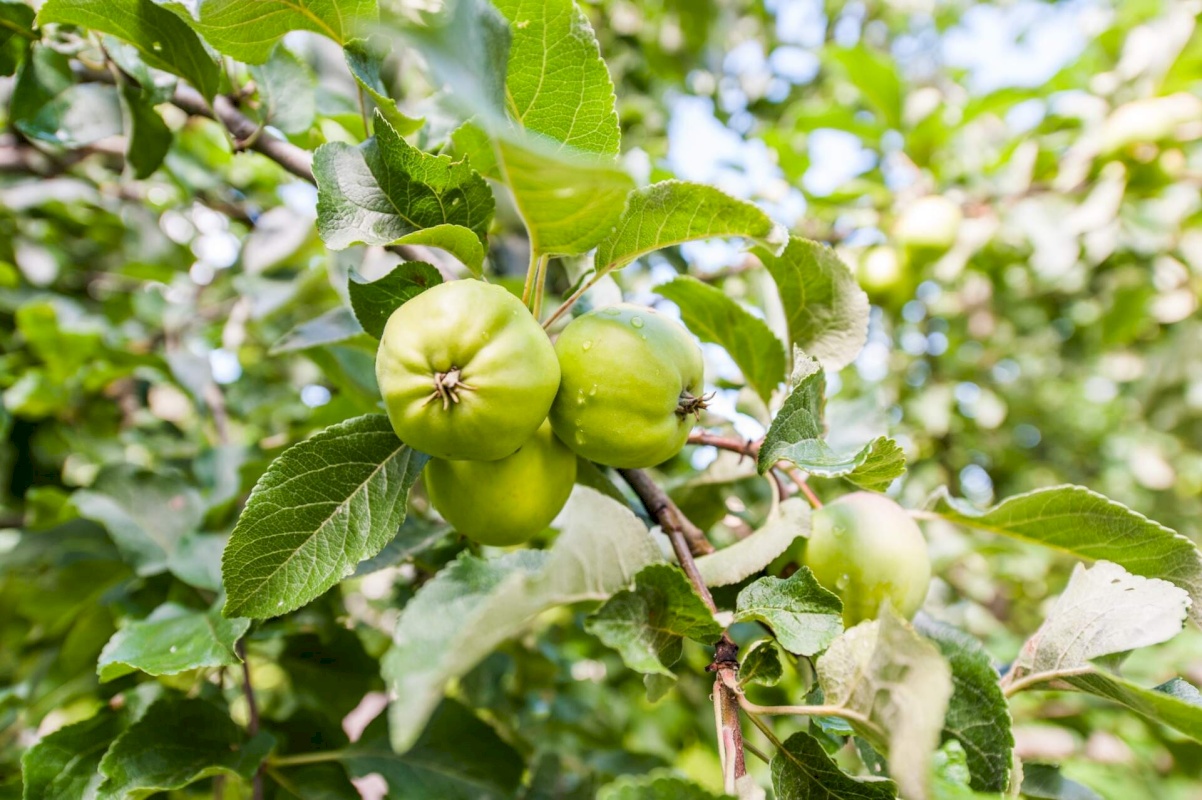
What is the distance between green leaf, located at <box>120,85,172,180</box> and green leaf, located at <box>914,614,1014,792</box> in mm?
1249

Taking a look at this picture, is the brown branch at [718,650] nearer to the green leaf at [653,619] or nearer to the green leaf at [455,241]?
the green leaf at [653,619]

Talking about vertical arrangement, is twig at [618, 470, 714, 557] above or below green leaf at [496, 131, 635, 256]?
below

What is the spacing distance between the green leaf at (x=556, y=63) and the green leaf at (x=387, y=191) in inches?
3.8

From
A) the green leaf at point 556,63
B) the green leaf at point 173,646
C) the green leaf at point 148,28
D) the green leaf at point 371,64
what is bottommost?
the green leaf at point 173,646

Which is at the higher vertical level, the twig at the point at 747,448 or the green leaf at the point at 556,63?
the green leaf at the point at 556,63

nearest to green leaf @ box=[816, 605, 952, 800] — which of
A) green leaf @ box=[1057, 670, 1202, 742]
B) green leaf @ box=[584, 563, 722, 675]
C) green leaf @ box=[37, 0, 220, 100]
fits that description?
green leaf @ box=[584, 563, 722, 675]

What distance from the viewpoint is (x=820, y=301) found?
3.18 ft

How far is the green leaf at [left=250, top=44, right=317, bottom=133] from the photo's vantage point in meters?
1.00

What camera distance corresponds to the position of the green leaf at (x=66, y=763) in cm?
89

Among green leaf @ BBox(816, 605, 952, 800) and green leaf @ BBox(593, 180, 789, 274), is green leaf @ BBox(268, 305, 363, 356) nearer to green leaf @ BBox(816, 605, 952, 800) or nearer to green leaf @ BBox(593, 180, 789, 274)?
green leaf @ BBox(593, 180, 789, 274)

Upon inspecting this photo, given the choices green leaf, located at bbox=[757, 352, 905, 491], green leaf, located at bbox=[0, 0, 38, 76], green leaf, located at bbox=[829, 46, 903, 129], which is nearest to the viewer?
green leaf, located at bbox=[757, 352, 905, 491]

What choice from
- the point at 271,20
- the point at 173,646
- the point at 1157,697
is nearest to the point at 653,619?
the point at 1157,697

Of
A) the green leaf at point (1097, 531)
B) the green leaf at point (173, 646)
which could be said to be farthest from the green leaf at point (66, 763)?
the green leaf at point (1097, 531)

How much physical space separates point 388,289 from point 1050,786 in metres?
0.98
